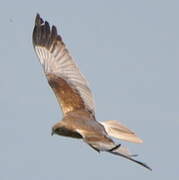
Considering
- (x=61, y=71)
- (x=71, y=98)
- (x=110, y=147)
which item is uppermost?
(x=61, y=71)

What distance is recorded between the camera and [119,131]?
16.5m

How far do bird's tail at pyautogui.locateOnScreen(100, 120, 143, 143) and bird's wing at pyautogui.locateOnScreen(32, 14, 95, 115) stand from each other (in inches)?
24.5

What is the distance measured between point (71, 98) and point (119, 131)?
1623 mm

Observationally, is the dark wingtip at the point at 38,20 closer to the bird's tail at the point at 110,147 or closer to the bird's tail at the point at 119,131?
the bird's tail at the point at 119,131

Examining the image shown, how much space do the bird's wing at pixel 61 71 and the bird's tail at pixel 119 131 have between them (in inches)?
24.5

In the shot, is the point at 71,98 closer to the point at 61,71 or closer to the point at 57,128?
the point at 61,71

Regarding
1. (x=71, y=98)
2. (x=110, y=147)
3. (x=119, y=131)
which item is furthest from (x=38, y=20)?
(x=110, y=147)

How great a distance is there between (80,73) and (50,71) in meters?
0.78

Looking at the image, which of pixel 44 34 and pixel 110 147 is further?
pixel 44 34

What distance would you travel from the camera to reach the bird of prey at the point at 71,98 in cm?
1497

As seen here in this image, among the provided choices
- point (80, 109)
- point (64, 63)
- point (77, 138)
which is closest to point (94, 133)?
point (77, 138)

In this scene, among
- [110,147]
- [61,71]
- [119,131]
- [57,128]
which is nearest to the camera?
[110,147]

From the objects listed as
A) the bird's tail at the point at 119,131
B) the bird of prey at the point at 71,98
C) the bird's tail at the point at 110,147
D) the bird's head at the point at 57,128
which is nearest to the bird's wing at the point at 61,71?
the bird of prey at the point at 71,98

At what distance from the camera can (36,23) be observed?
63.4 ft
